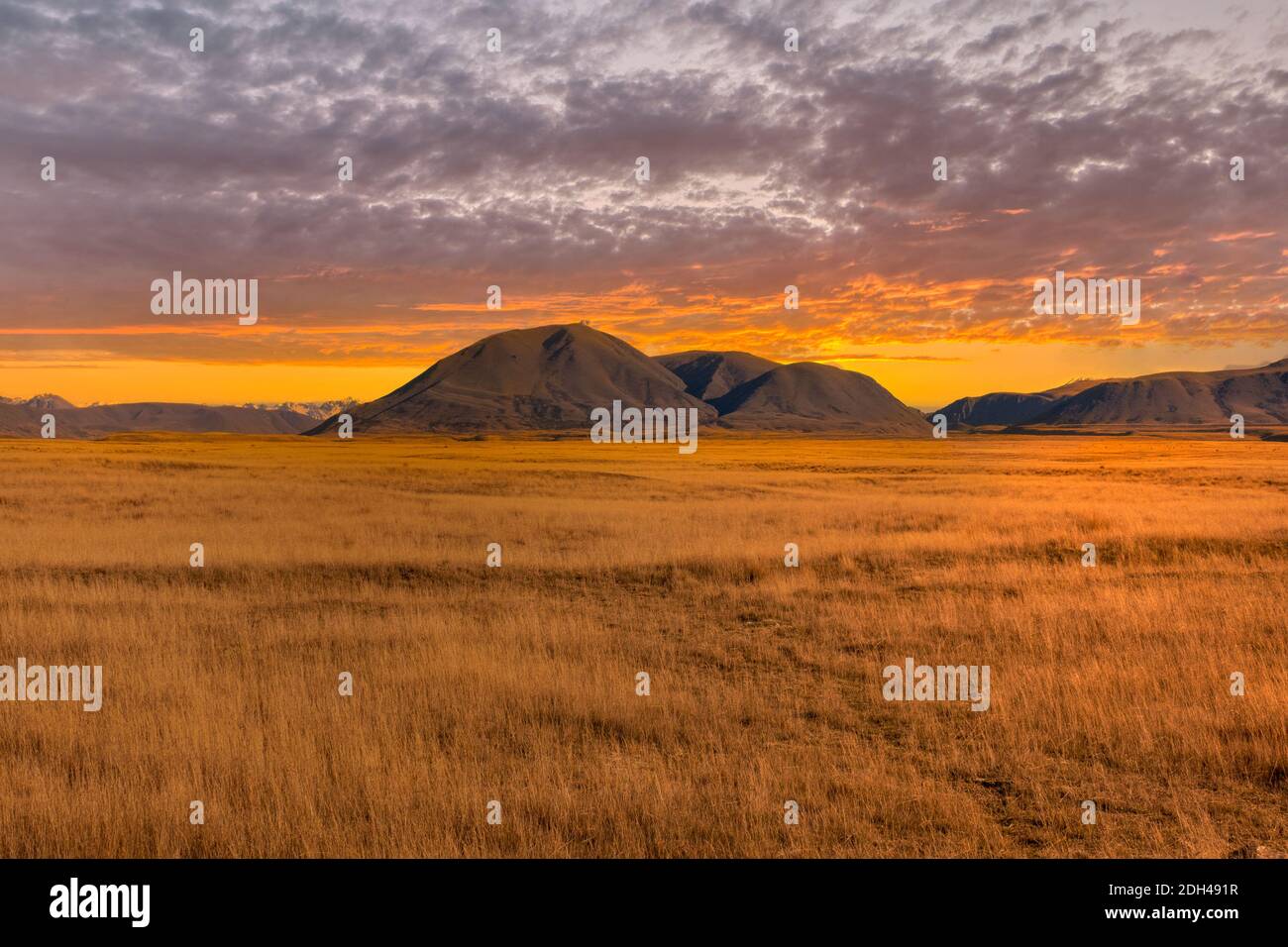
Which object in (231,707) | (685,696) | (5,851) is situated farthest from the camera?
(685,696)

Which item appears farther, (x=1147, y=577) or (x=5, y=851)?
(x=1147, y=577)

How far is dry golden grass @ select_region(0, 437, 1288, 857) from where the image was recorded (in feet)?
20.6

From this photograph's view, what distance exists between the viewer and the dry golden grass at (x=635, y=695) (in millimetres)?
6293

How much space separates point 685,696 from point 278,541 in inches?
617

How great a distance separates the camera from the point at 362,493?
36.9 m

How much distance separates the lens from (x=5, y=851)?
5.88 m

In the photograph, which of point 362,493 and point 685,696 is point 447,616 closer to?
point 685,696

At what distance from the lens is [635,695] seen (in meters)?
9.68

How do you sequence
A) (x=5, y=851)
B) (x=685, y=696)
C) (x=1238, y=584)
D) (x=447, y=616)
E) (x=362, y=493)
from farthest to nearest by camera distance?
(x=362, y=493) → (x=1238, y=584) → (x=447, y=616) → (x=685, y=696) → (x=5, y=851)

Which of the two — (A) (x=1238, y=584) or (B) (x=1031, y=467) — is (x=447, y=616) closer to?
(A) (x=1238, y=584)

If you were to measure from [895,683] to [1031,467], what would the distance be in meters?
60.8

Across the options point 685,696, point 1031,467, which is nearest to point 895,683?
point 685,696
